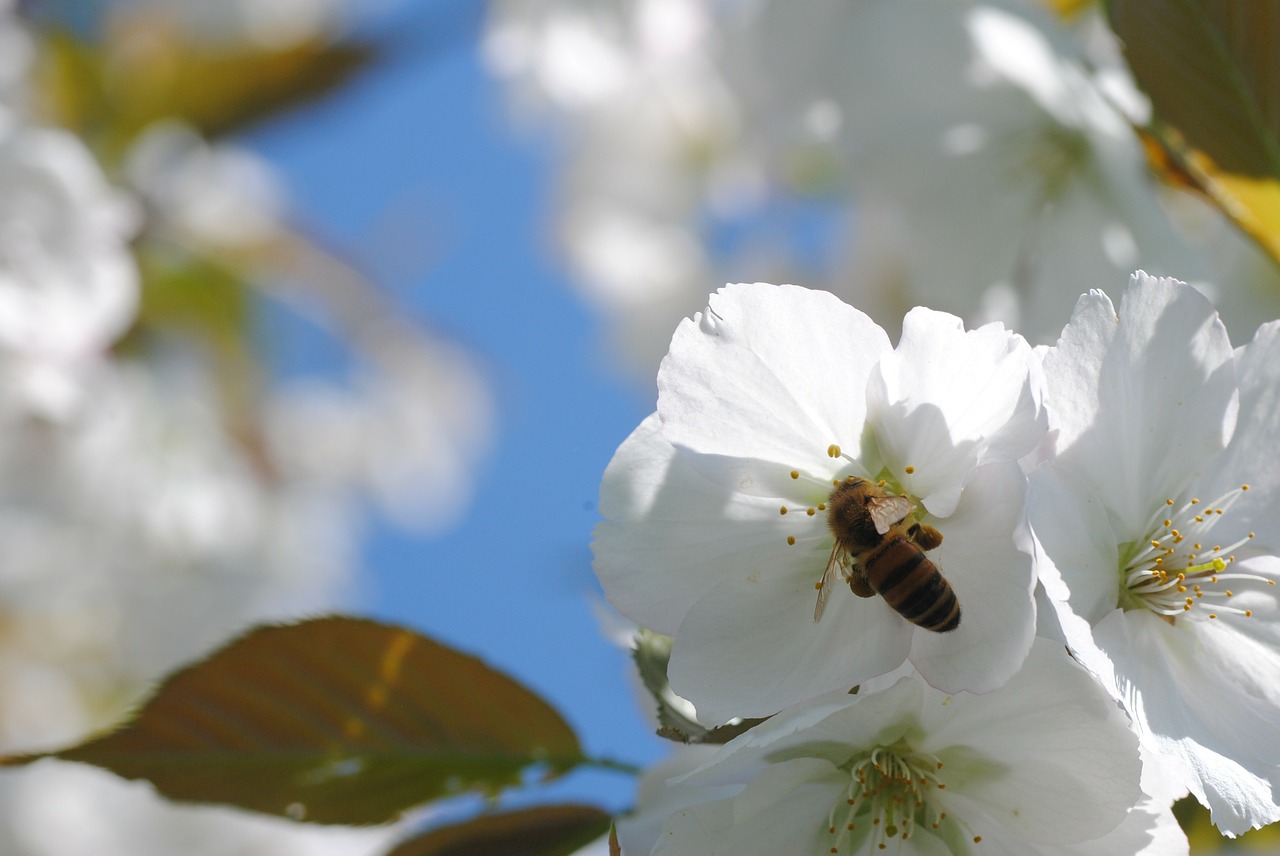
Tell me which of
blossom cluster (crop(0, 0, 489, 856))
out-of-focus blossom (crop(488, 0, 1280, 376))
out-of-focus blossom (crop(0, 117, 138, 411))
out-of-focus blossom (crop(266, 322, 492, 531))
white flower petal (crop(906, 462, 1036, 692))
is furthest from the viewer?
out-of-focus blossom (crop(266, 322, 492, 531))

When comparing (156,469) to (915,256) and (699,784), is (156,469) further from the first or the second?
(699,784)

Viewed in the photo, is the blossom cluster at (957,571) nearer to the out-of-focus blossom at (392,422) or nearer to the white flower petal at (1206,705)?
the white flower petal at (1206,705)

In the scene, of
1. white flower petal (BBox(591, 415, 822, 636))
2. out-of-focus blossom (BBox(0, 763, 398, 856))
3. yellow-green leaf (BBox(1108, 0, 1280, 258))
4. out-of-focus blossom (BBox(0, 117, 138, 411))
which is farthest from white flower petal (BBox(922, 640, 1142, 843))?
out-of-focus blossom (BBox(0, 763, 398, 856))

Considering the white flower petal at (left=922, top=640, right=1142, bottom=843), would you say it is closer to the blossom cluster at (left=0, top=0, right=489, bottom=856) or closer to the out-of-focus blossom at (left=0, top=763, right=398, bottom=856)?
the blossom cluster at (left=0, top=0, right=489, bottom=856)

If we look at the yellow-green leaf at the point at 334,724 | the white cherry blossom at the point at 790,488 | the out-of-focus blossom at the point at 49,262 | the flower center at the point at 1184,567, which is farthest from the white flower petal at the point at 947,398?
the out-of-focus blossom at the point at 49,262

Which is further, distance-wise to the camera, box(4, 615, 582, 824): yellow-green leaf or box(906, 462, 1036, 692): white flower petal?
box(4, 615, 582, 824): yellow-green leaf

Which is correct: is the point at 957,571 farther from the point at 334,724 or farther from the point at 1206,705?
the point at 334,724

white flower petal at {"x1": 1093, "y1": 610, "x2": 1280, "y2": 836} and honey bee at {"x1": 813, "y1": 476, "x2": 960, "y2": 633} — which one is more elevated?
honey bee at {"x1": 813, "y1": 476, "x2": 960, "y2": 633}

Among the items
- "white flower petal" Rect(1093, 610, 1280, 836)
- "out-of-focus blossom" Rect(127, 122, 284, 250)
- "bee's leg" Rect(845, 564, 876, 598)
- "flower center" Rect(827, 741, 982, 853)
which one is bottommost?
"white flower petal" Rect(1093, 610, 1280, 836)
